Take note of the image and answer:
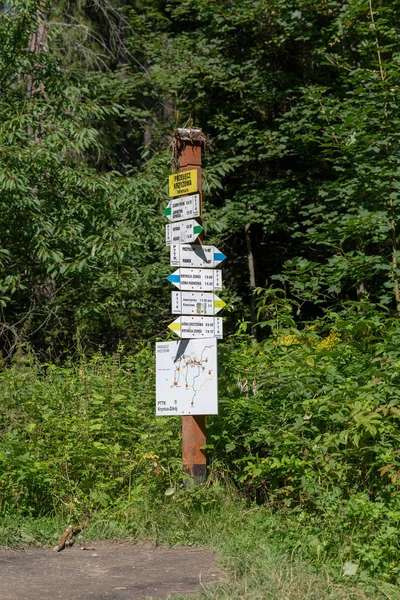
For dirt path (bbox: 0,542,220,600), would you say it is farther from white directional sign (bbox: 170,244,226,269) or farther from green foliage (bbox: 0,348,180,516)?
white directional sign (bbox: 170,244,226,269)

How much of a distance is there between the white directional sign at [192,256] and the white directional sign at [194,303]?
0.87 feet

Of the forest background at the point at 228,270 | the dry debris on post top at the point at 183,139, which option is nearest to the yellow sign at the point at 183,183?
the dry debris on post top at the point at 183,139

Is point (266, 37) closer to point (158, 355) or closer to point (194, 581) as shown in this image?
point (158, 355)

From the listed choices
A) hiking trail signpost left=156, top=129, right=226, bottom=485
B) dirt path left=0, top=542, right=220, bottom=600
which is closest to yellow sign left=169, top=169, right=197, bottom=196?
hiking trail signpost left=156, top=129, right=226, bottom=485

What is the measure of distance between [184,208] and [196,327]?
1049 mm

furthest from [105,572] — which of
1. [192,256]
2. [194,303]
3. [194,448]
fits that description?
[192,256]

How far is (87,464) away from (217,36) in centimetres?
1214

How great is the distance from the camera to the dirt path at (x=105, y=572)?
505 centimetres

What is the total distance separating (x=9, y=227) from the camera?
1172 cm

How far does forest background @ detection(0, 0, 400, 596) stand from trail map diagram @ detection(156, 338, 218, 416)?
0.87ft

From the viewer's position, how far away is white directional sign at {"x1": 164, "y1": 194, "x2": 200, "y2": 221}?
23.9ft

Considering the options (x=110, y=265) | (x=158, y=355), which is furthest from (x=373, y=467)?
(x=110, y=265)

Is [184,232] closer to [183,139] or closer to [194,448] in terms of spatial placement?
[183,139]

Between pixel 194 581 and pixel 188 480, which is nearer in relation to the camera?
pixel 194 581
